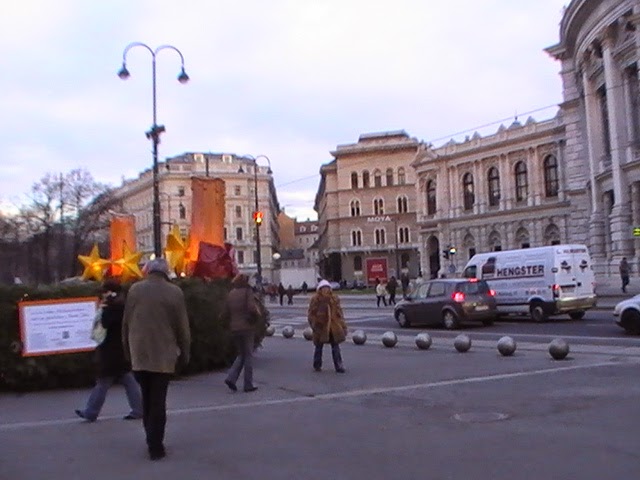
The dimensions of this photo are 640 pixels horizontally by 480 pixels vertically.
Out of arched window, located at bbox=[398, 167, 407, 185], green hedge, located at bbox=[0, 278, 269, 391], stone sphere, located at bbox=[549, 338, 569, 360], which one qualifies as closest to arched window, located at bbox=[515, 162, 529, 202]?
arched window, located at bbox=[398, 167, 407, 185]

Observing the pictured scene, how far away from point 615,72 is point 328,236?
220ft

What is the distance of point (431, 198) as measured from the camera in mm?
90812

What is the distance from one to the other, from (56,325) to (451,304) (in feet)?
48.1

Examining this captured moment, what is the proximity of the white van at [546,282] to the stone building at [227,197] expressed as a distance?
235 ft

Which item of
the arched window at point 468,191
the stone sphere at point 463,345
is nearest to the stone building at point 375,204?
the arched window at point 468,191

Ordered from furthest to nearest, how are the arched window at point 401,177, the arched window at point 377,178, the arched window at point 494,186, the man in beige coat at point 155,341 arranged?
the arched window at point 377,178
the arched window at point 401,177
the arched window at point 494,186
the man in beige coat at point 155,341

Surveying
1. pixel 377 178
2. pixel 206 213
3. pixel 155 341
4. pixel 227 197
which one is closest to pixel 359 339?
pixel 206 213

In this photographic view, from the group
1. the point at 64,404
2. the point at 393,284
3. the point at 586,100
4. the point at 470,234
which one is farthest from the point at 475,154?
the point at 64,404

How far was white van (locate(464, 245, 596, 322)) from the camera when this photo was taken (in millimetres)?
26797

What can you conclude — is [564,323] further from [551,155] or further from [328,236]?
[328,236]

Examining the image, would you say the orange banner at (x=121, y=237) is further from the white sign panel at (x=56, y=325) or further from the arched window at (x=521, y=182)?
the arched window at (x=521, y=182)

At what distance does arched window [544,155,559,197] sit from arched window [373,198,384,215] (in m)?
31.1

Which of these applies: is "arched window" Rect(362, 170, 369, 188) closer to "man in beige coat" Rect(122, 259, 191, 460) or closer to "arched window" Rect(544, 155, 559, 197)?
"arched window" Rect(544, 155, 559, 197)

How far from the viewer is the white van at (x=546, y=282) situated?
26797 mm
